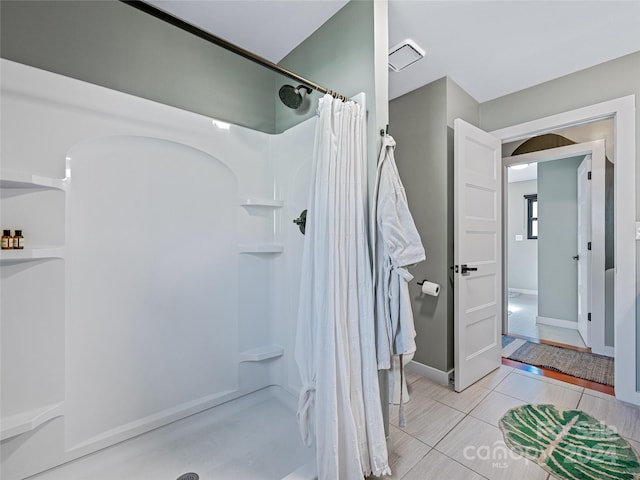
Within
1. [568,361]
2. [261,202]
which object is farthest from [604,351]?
[261,202]

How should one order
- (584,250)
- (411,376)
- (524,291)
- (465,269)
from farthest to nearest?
1. (524,291)
2. (584,250)
3. (411,376)
4. (465,269)

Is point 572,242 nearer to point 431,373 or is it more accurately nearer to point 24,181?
point 431,373

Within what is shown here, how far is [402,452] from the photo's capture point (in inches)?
62.7

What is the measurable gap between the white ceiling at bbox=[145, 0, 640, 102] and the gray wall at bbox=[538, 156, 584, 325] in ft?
6.35

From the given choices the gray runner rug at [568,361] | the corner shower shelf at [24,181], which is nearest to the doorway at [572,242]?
the gray runner rug at [568,361]

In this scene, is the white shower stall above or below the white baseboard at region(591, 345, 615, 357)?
above

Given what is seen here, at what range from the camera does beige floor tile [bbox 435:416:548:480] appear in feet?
4.74

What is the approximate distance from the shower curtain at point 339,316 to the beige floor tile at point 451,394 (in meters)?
0.99

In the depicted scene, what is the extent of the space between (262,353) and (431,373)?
148 cm

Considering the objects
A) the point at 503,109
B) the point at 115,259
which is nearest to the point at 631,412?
the point at 503,109

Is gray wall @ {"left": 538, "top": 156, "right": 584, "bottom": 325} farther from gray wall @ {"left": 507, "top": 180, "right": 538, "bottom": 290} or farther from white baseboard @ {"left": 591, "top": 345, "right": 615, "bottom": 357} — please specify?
gray wall @ {"left": 507, "top": 180, "right": 538, "bottom": 290}

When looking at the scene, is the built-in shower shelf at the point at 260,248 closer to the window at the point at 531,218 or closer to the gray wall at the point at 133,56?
the gray wall at the point at 133,56

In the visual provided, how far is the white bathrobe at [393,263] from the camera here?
1373 mm

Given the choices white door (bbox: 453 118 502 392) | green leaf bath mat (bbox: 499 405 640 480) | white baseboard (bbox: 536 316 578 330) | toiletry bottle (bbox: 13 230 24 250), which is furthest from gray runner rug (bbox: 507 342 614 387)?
toiletry bottle (bbox: 13 230 24 250)
